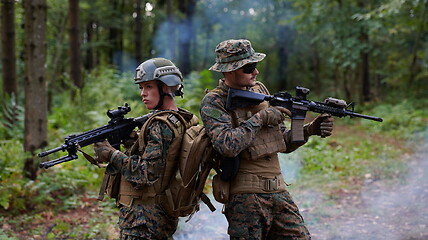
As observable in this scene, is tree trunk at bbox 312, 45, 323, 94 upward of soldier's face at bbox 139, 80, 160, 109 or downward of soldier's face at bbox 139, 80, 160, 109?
downward

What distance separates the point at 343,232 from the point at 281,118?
3209 millimetres

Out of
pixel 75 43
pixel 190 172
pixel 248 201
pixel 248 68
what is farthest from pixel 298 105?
pixel 75 43

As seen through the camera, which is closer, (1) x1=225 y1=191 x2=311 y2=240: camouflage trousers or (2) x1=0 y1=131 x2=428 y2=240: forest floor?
(1) x1=225 y1=191 x2=311 y2=240: camouflage trousers

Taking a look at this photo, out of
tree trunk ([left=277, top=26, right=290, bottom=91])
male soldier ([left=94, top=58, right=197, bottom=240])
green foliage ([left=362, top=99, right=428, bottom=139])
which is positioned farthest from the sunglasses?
tree trunk ([left=277, top=26, right=290, bottom=91])

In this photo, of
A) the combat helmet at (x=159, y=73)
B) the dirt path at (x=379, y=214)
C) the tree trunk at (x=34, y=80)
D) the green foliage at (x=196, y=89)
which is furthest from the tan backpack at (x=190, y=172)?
the green foliage at (x=196, y=89)

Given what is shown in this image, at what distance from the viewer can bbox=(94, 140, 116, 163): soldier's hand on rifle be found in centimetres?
330

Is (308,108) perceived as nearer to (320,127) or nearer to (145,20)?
(320,127)

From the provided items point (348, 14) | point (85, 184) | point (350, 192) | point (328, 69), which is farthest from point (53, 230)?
point (328, 69)

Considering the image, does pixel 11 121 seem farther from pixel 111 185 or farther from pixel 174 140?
pixel 174 140

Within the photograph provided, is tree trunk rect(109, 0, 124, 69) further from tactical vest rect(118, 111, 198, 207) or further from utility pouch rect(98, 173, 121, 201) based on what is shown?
tactical vest rect(118, 111, 198, 207)

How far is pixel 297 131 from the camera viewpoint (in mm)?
3555

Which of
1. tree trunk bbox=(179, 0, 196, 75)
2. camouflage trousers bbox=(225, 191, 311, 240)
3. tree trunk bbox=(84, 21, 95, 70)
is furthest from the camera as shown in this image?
tree trunk bbox=(84, 21, 95, 70)

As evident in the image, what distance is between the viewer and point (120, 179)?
3.51 metres

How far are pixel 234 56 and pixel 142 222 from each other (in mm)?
1397
